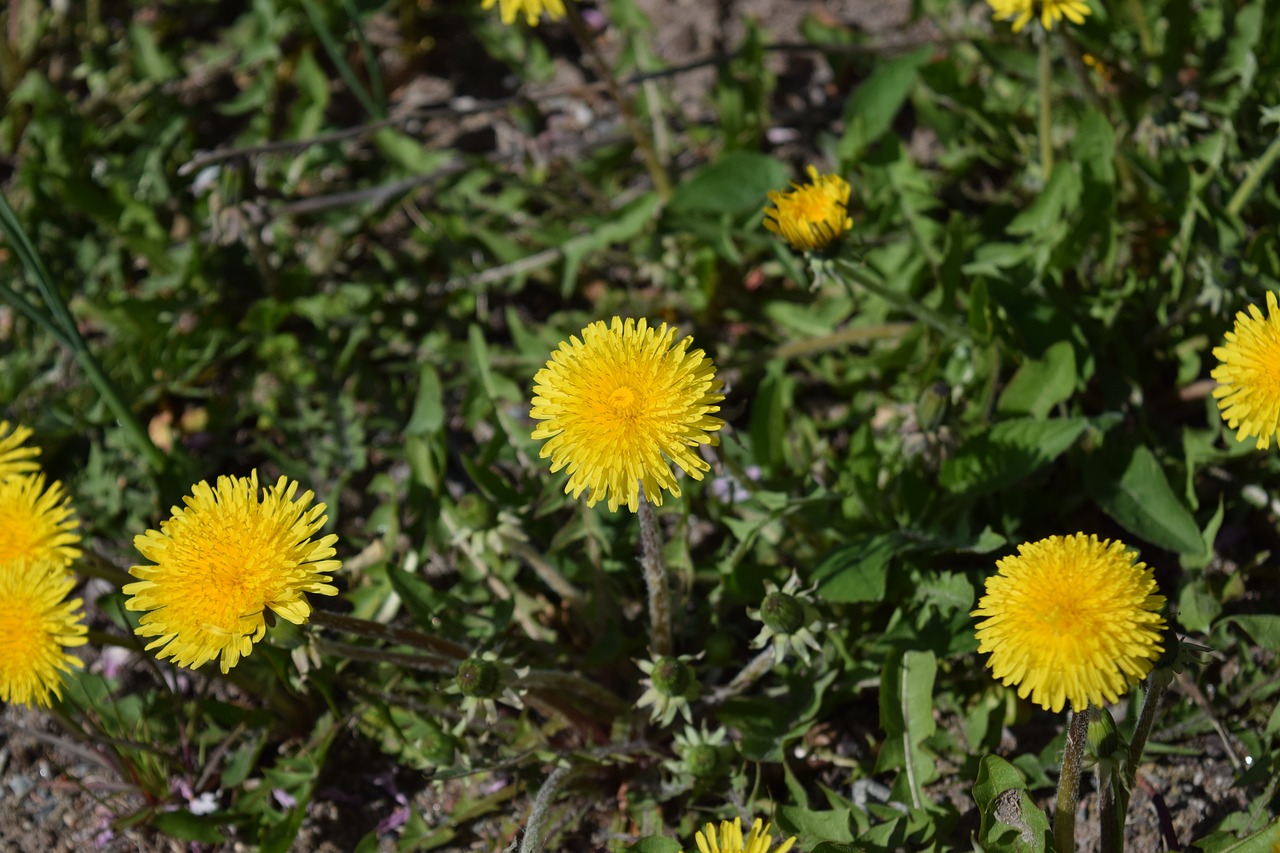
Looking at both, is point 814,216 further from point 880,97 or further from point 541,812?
point 541,812

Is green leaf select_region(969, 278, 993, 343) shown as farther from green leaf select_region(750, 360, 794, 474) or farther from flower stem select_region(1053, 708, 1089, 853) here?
flower stem select_region(1053, 708, 1089, 853)

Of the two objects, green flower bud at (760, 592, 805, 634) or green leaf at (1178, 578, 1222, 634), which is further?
green leaf at (1178, 578, 1222, 634)

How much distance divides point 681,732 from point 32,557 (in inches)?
56.7

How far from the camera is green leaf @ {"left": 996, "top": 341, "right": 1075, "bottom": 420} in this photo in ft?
8.25

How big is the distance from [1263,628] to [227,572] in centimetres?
203

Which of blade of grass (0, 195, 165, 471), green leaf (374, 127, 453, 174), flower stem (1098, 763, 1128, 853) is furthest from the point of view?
green leaf (374, 127, 453, 174)

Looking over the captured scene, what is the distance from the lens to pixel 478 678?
2080mm

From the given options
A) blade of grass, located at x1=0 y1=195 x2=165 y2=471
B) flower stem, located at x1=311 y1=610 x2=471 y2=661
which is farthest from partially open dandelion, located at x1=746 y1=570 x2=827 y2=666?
blade of grass, located at x1=0 y1=195 x2=165 y2=471

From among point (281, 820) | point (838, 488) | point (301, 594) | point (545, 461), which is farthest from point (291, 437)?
point (838, 488)

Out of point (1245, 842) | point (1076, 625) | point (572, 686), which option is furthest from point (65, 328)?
point (1245, 842)

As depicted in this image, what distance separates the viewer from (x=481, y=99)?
403 cm

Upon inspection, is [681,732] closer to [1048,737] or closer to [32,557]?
[1048,737]

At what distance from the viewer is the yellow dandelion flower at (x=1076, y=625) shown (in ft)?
5.61

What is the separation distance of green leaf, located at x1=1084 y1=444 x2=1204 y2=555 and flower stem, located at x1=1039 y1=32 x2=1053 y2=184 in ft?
2.54
